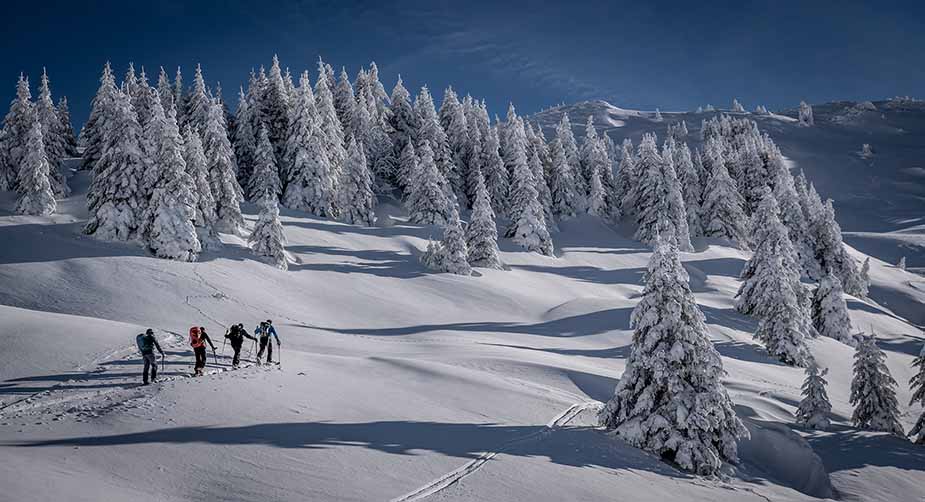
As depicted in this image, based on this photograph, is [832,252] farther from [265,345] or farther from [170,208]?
[265,345]

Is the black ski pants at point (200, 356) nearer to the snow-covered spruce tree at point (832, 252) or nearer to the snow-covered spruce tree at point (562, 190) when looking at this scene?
the snow-covered spruce tree at point (562, 190)

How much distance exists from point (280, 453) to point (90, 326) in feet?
35.7

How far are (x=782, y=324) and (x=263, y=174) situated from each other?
46222 mm

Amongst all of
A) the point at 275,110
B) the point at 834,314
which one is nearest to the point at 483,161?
the point at 275,110

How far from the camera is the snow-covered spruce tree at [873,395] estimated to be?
23.9 meters

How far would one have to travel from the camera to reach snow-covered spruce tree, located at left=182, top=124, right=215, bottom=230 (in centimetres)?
3641

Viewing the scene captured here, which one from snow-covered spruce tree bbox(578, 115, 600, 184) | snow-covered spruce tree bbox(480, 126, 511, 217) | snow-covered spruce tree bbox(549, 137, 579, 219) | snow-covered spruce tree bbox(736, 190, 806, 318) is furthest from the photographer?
snow-covered spruce tree bbox(578, 115, 600, 184)

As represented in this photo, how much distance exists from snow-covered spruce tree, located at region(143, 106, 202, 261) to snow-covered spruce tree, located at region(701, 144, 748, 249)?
64.1m

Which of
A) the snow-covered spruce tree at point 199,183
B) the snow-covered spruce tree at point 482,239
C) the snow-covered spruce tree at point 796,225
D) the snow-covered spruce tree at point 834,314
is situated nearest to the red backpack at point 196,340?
the snow-covered spruce tree at point 199,183

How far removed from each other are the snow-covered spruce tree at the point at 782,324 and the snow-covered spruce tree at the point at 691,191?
38.5 m

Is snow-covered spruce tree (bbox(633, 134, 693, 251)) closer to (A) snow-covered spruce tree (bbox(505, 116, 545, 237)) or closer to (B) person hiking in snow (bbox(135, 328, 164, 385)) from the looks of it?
(A) snow-covered spruce tree (bbox(505, 116, 545, 237))

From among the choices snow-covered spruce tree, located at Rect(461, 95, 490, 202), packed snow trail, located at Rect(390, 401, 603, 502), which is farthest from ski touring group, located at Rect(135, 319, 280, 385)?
snow-covered spruce tree, located at Rect(461, 95, 490, 202)

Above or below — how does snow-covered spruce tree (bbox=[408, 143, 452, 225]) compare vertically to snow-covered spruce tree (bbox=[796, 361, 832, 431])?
above

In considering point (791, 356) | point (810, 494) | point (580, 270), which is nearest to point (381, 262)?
point (580, 270)
